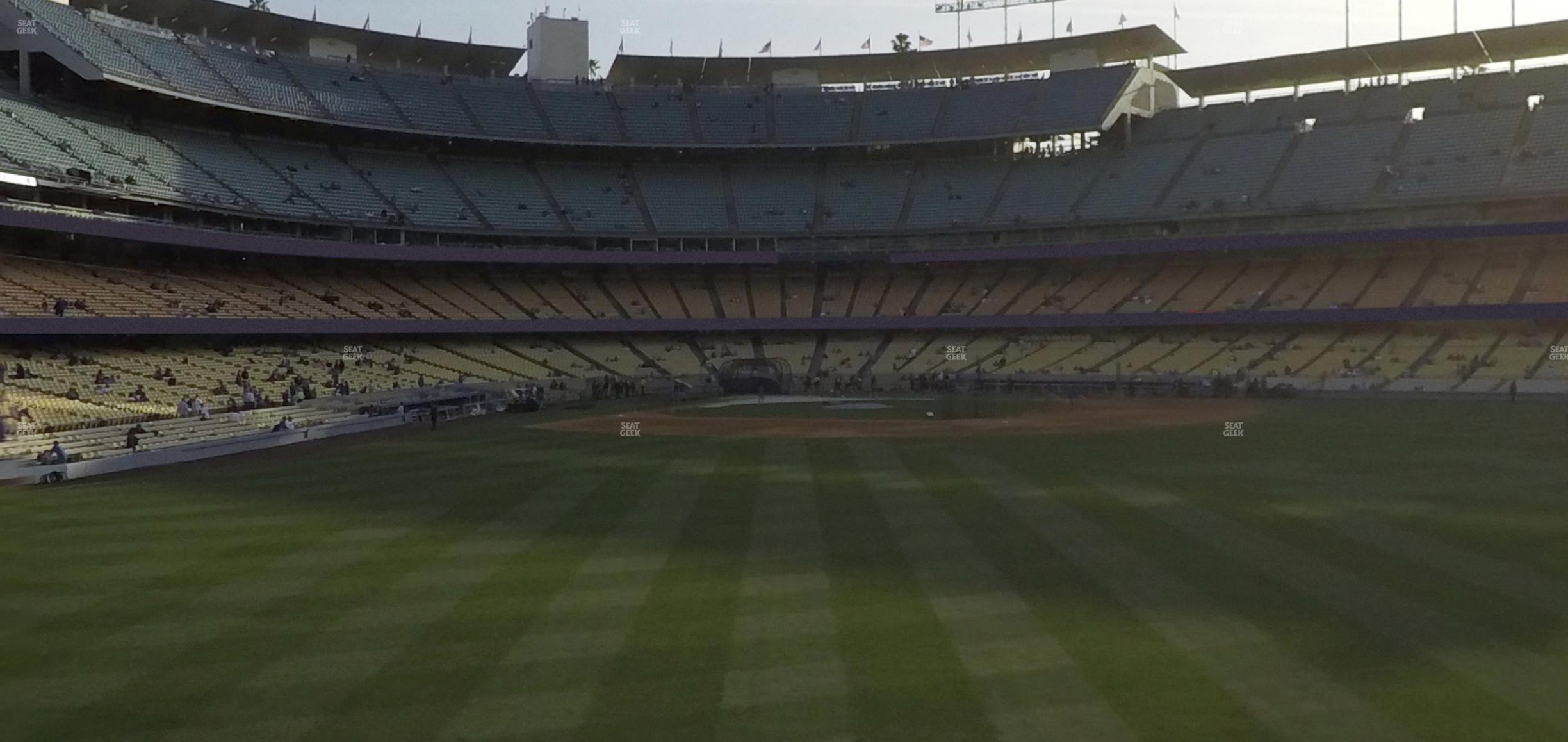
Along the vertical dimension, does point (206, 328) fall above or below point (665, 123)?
below

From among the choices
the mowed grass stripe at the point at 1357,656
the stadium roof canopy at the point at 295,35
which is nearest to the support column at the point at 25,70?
the stadium roof canopy at the point at 295,35

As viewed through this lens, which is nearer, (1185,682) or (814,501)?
(1185,682)

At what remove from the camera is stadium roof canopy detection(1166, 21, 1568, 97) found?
6756cm

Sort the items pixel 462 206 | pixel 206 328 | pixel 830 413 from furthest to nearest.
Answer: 1. pixel 462 206
2. pixel 206 328
3. pixel 830 413

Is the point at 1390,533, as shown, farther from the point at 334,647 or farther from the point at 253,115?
the point at 253,115

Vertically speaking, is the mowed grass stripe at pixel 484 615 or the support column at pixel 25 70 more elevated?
the support column at pixel 25 70

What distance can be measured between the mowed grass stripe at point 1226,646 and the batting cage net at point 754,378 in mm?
42780

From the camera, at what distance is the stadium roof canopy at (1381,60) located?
222 ft

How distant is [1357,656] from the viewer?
35.6 feet

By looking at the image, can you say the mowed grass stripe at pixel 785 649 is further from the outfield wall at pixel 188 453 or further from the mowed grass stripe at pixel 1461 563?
the outfield wall at pixel 188 453

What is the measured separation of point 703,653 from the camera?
11.2 meters

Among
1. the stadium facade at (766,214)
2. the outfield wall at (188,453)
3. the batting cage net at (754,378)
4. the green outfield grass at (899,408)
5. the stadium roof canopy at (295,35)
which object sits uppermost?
the stadium roof canopy at (295,35)

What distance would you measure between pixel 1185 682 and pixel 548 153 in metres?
71.2

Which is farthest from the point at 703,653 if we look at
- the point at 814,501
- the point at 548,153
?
the point at 548,153
